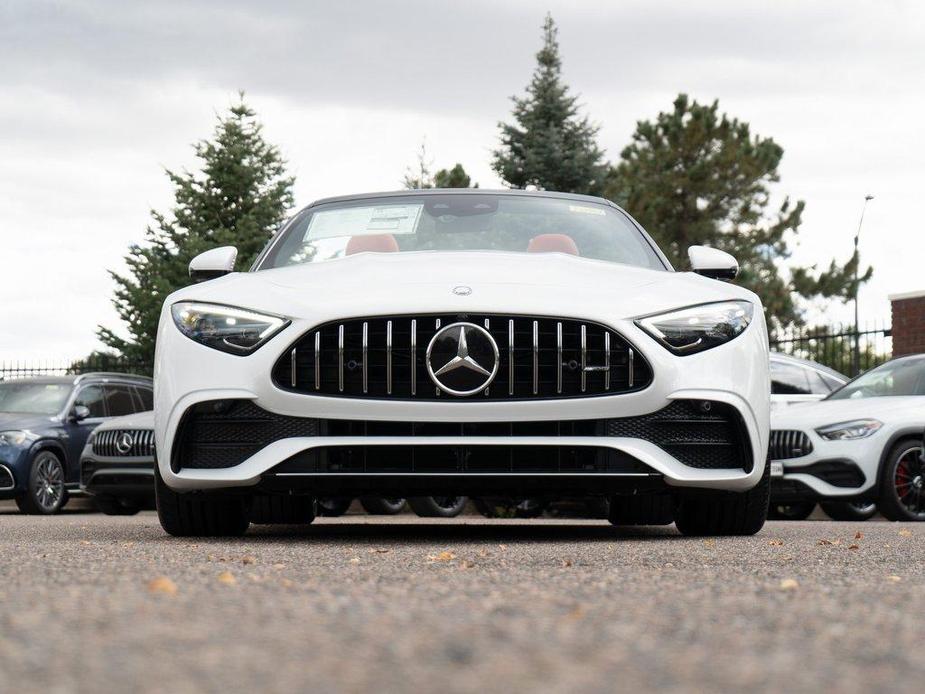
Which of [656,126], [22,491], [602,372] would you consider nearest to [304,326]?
[602,372]

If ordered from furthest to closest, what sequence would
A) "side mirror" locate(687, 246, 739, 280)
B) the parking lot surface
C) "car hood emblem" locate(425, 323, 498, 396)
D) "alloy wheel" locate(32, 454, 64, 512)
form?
"alloy wheel" locate(32, 454, 64, 512), "side mirror" locate(687, 246, 739, 280), "car hood emblem" locate(425, 323, 498, 396), the parking lot surface

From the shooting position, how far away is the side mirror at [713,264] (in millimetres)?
6438

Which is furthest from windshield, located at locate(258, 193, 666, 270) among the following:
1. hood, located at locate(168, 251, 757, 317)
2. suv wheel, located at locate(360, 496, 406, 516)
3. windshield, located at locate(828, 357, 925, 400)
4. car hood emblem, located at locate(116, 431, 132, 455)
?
suv wheel, located at locate(360, 496, 406, 516)

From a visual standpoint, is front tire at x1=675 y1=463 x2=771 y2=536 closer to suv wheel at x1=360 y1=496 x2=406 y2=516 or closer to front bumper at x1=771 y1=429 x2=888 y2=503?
front bumper at x1=771 y1=429 x2=888 y2=503

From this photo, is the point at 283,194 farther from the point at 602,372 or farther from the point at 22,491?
the point at 602,372

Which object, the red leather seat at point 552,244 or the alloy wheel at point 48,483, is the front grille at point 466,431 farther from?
the alloy wheel at point 48,483

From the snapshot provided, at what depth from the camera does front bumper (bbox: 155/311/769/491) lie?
5.46 m

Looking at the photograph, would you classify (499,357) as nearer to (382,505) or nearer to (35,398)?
(382,505)

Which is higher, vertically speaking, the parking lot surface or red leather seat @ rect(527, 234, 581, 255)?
red leather seat @ rect(527, 234, 581, 255)

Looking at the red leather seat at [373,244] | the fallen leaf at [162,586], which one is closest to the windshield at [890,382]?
the red leather seat at [373,244]

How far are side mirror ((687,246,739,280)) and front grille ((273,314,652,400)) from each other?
3.70ft

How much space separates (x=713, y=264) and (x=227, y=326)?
2.25 m

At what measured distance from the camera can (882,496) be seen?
11.5 meters

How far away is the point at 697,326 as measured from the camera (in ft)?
18.4
